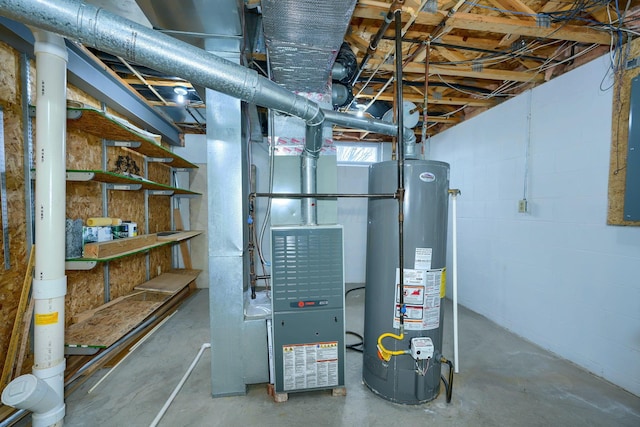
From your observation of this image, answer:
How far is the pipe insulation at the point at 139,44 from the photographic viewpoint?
922 millimetres

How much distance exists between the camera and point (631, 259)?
1.88 meters

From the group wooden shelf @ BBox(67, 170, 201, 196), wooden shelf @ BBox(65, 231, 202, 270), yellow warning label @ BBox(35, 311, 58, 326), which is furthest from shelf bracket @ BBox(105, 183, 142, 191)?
yellow warning label @ BBox(35, 311, 58, 326)

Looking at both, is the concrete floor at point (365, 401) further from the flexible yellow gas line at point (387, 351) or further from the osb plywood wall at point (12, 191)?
the osb plywood wall at point (12, 191)

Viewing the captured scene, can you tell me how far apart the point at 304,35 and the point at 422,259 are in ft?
5.07

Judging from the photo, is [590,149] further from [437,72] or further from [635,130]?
[437,72]

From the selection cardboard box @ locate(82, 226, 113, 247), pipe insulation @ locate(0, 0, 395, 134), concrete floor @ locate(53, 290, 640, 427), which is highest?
pipe insulation @ locate(0, 0, 395, 134)

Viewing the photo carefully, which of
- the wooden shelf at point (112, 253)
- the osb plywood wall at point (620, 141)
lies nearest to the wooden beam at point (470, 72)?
the osb plywood wall at point (620, 141)

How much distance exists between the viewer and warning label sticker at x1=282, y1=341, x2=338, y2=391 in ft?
5.69

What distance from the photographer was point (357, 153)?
520 centimetres

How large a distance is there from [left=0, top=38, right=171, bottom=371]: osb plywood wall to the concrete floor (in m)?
0.63

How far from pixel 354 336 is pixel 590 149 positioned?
2.64 metres

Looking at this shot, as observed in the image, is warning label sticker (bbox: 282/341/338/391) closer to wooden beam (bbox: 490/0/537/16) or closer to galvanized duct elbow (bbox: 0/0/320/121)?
galvanized duct elbow (bbox: 0/0/320/121)

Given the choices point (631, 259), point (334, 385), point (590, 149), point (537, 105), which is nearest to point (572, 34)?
point (537, 105)

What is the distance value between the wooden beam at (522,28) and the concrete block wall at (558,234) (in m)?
0.23
